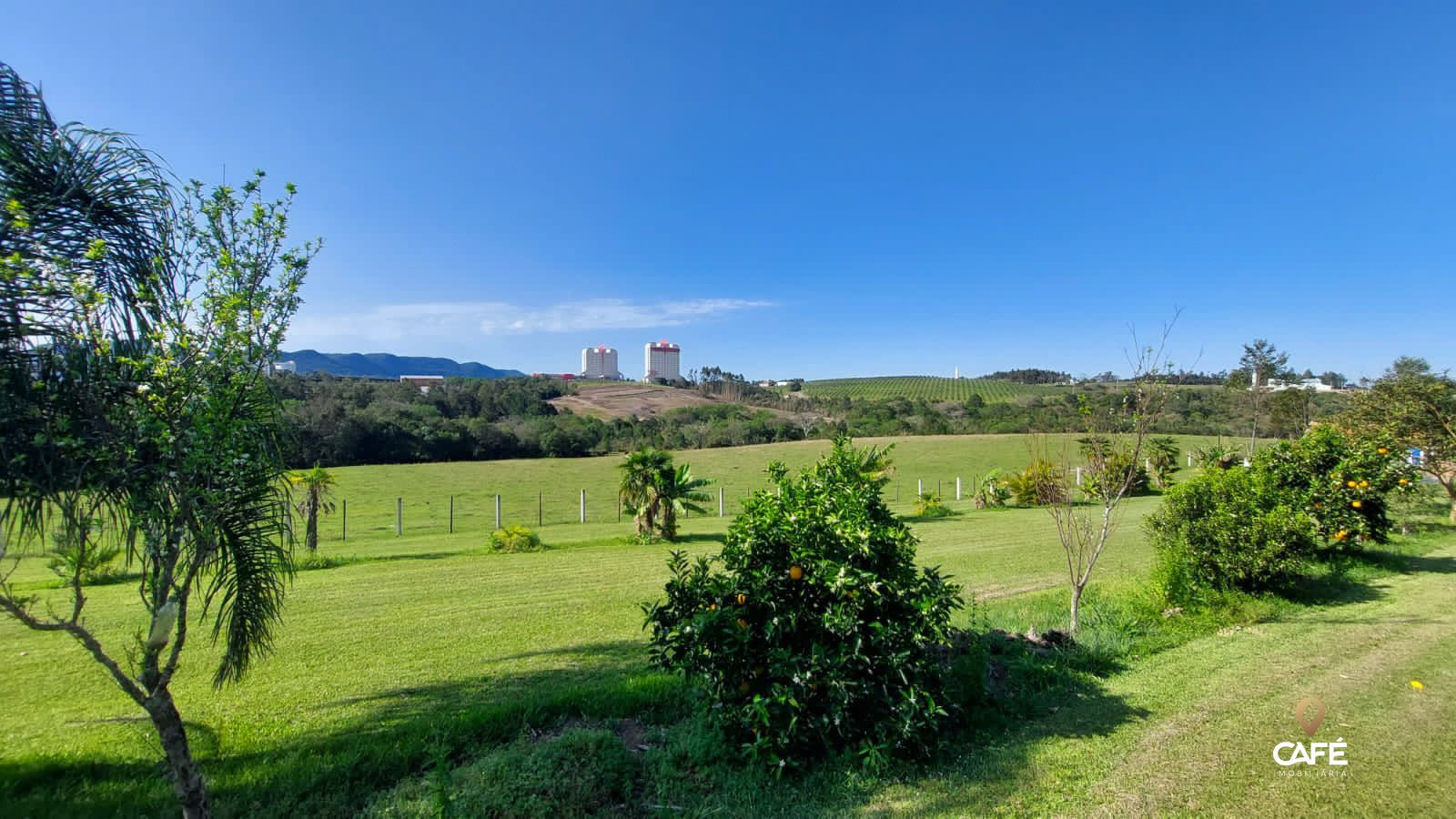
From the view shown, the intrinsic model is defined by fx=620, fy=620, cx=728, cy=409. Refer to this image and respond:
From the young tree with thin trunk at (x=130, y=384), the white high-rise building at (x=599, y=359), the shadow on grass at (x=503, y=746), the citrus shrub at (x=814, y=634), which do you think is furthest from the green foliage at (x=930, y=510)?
the white high-rise building at (x=599, y=359)

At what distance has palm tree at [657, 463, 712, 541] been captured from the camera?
708 inches

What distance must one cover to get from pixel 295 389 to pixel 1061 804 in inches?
225

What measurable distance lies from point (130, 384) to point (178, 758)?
6.29 feet

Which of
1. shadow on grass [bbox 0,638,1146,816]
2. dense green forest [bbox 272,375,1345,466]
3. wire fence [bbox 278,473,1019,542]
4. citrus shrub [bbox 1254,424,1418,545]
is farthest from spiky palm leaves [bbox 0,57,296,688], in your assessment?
dense green forest [bbox 272,375,1345,466]

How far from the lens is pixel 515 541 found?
15914 millimetres

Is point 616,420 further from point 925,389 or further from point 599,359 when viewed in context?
point 599,359

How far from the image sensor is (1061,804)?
336 cm

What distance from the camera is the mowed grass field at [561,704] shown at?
3.53 metres

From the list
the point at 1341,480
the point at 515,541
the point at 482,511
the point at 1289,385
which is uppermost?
the point at 1289,385

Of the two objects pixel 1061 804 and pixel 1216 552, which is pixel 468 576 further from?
pixel 1216 552

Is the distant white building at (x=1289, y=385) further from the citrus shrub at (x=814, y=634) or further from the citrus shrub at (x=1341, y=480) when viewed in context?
the citrus shrub at (x=814, y=634)

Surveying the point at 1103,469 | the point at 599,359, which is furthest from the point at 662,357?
the point at 1103,469

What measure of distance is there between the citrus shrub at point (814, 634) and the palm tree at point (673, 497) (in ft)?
45.5

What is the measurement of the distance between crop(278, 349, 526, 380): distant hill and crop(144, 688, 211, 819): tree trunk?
87.9 m
